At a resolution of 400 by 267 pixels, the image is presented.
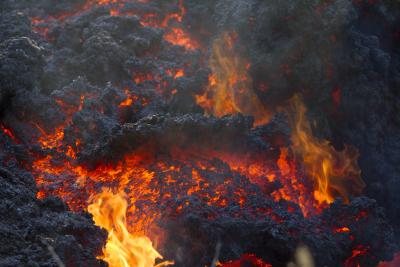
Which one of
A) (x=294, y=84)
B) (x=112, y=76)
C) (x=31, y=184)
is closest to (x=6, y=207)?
(x=31, y=184)

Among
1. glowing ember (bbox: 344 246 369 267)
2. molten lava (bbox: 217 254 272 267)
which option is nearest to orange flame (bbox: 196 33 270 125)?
glowing ember (bbox: 344 246 369 267)

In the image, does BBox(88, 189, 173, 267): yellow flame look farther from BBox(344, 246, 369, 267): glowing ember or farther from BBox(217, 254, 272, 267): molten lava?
BBox(344, 246, 369, 267): glowing ember

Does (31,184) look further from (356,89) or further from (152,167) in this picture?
(356,89)

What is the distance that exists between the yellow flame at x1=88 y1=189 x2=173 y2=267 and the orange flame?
2.31 meters

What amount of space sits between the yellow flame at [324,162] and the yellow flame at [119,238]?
2.68 metres

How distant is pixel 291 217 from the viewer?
15.9 feet

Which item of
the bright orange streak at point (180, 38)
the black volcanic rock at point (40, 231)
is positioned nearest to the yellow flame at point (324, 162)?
the bright orange streak at point (180, 38)

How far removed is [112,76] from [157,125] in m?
1.64

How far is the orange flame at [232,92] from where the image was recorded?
670 cm

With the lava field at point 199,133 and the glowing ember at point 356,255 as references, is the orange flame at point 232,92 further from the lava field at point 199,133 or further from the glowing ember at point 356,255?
the glowing ember at point 356,255

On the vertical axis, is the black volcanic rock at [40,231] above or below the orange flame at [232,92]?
below

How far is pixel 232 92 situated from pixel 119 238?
3153 mm

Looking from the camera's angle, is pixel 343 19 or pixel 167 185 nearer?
pixel 167 185

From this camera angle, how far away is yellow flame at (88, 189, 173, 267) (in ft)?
14.0
